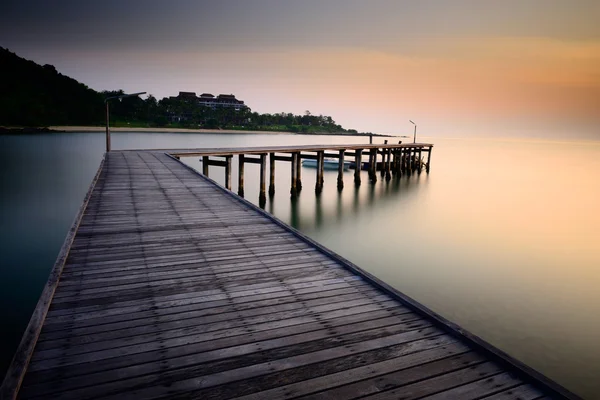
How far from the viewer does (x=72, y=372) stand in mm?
2670

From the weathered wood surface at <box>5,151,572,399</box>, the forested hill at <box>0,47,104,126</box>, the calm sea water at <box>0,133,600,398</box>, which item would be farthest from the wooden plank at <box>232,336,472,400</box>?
the forested hill at <box>0,47,104,126</box>

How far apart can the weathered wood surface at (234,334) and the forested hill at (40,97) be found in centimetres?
8964

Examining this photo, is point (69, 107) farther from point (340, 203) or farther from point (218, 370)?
point (218, 370)

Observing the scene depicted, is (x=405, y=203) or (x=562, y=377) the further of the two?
(x=405, y=203)

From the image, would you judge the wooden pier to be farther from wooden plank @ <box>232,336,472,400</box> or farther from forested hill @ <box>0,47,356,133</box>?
forested hill @ <box>0,47,356,133</box>

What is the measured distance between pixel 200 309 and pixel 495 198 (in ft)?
89.9

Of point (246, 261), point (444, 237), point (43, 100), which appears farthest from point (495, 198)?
point (43, 100)

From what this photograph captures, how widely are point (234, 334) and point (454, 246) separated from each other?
1333 cm

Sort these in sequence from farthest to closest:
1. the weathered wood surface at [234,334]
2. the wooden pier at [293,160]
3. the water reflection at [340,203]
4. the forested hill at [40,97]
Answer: the forested hill at [40,97] < the wooden pier at [293,160] < the water reflection at [340,203] < the weathered wood surface at [234,334]

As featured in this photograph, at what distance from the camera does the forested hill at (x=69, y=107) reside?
79250 mm

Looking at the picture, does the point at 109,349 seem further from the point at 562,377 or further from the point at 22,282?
the point at 22,282

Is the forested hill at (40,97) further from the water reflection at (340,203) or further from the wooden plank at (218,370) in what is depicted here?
the wooden plank at (218,370)

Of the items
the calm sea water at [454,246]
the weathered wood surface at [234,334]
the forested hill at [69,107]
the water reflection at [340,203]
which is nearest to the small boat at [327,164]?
the calm sea water at [454,246]

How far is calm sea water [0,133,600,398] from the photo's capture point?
8000 mm
